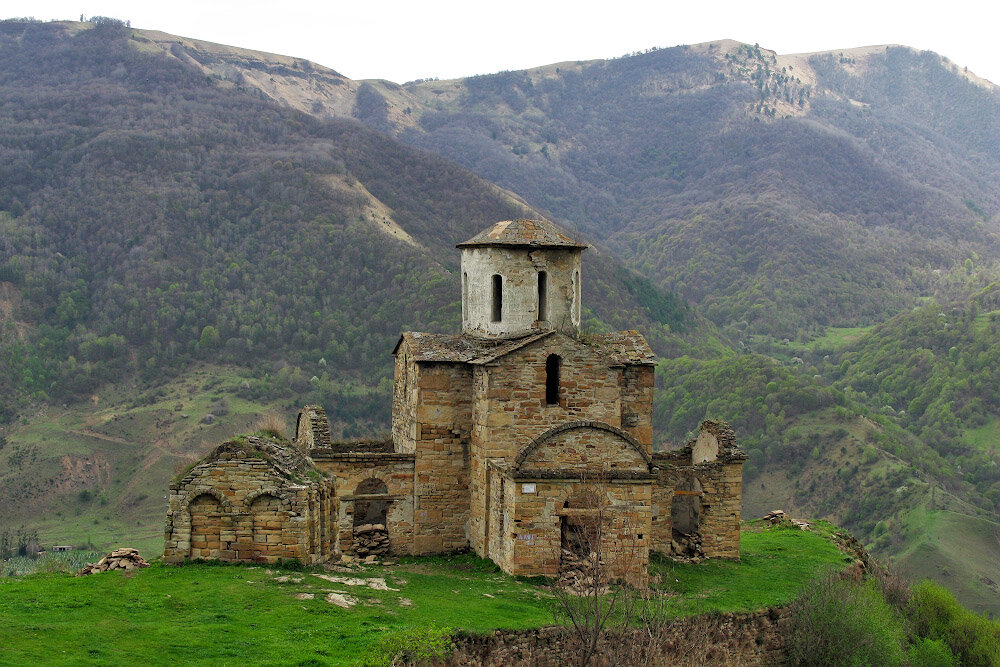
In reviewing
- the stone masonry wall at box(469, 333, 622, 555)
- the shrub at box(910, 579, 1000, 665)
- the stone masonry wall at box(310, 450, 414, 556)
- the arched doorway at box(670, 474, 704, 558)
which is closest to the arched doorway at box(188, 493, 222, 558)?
the stone masonry wall at box(310, 450, 414, 556)

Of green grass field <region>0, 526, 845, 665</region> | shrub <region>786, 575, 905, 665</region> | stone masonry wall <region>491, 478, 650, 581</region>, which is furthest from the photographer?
stone masonry wall <region>491, 478, 650, 581</region>

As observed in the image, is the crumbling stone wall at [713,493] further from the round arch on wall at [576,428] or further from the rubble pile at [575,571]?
the rubble pile at [575,571]

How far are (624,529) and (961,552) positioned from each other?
30781 millimetres

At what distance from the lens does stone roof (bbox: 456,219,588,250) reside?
2211 cm

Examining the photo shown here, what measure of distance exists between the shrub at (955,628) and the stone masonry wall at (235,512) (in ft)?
48.6

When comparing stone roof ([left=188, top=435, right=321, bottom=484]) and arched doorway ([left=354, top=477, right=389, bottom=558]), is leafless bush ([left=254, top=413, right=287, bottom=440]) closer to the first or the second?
stone roof ([left=188, top=435, right=321, bottom=484])

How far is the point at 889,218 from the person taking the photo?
13212cm

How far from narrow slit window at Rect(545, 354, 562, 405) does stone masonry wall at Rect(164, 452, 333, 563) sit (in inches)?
222

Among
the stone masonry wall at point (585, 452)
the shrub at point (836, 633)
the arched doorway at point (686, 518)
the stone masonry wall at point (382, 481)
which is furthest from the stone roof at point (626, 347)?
the shrub at point (836, 633)

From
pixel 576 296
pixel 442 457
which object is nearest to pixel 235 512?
pixel 442 457

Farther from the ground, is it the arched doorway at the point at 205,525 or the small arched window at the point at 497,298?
the small arched window at the point at 497,298

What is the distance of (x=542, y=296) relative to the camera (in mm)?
22438

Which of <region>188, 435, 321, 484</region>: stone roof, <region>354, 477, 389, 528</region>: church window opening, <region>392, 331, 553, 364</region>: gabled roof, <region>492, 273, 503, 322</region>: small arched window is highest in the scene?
<region>492, 273, 503, 322</region>: small arched window

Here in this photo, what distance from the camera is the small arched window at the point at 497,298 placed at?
22328mm
